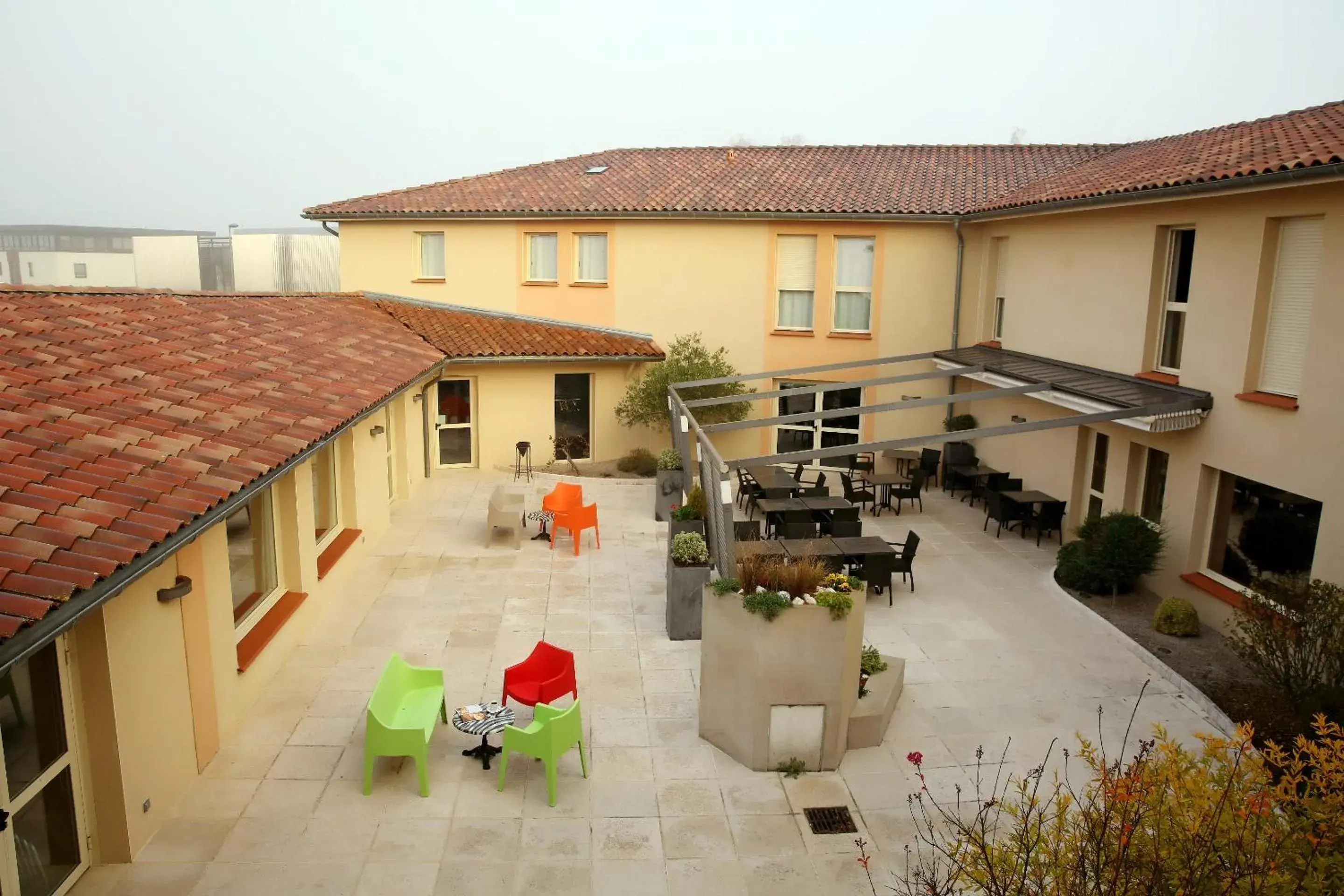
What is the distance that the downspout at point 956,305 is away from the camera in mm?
19875

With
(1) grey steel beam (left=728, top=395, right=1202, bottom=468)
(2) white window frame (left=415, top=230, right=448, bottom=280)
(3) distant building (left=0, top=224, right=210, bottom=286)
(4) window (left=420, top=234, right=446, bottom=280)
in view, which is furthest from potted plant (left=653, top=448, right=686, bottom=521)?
(3) distant building (left=0, top=224, right=210, bottom=286)

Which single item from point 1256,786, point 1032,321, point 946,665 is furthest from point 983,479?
point 1256,786

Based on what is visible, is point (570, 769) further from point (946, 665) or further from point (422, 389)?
point (422, 389)

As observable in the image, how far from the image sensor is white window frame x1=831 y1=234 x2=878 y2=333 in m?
20.4

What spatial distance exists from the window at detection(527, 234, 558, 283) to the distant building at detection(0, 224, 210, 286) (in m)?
16.4

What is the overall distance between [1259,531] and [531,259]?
52.4 feet

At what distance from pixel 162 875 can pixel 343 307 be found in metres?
13.7

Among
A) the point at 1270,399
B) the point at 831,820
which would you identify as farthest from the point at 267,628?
the point at 1270,399

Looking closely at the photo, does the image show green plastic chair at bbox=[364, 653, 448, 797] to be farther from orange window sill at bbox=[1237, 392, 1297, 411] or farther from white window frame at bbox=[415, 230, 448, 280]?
white window frame at bbox=[415, 230, 448, 280]

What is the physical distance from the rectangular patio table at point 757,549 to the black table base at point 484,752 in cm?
274

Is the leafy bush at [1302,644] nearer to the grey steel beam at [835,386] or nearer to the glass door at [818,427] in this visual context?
the grey steel beam at [835,386]

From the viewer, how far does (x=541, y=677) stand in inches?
344

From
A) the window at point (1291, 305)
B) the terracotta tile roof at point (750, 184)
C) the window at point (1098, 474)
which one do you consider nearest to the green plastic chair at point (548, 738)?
the window at point (1291, 305)

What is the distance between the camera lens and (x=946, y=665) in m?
10.3
